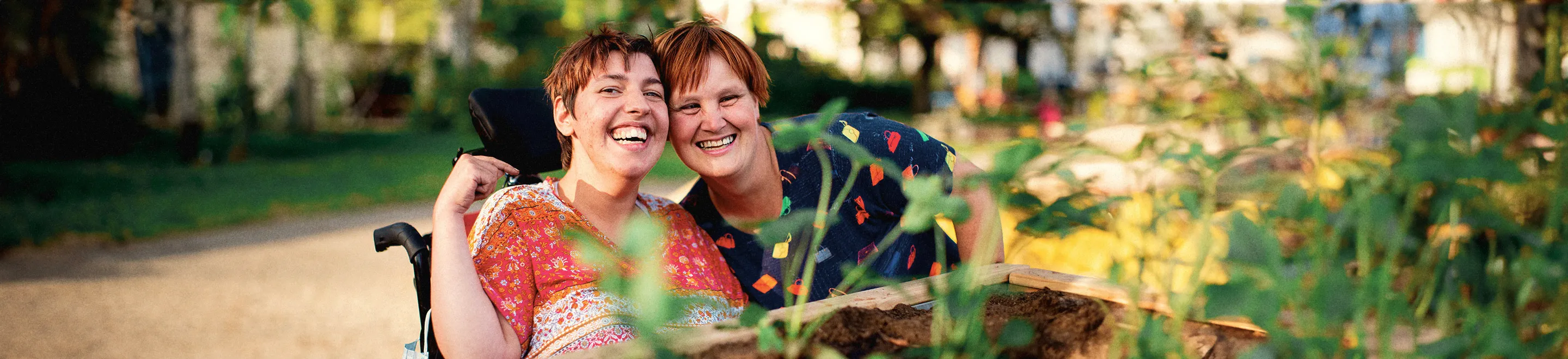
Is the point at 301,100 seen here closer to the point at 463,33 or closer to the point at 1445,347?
the point at 463,33

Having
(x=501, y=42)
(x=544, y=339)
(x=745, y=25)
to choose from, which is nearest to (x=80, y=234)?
(x=745, y=25)

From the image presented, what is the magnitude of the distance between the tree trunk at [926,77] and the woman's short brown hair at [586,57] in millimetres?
18317

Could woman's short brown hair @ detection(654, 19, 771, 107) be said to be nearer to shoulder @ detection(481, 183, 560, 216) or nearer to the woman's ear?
the woman's ear

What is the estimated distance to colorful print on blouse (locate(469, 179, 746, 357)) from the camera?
1.76 meters

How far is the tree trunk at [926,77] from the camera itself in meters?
20.2

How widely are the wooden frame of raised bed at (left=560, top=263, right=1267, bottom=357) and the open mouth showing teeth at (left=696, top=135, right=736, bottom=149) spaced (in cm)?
50

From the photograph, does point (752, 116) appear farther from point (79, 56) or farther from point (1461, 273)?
point (79, 56)

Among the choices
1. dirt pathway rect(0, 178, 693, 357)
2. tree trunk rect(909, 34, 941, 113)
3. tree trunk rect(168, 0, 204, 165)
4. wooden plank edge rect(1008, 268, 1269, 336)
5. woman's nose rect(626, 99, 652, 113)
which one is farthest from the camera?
tree trunk rect(909, 34, 941, 113)

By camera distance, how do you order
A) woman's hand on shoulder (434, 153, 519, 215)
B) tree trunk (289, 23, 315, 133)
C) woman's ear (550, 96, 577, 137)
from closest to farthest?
woman's hand on shoulder (434, 153, 519, 215), woman's ear (550, 96, 577, 137), tree trunk (289, 23, 315, 133)

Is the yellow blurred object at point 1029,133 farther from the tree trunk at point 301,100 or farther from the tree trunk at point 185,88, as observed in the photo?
the tree trunk at point 301,100

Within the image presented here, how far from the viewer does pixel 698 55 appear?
194cm

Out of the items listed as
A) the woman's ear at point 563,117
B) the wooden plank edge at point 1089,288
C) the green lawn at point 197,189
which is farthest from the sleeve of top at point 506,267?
the green lawn at point 197,189

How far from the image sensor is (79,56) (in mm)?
13133

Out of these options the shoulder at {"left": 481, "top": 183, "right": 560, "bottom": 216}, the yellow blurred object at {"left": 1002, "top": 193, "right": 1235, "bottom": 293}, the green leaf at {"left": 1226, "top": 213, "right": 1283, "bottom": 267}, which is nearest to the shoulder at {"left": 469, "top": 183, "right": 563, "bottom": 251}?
the shoulder at {"left": 481, "top": 183, "right": 560, "bottom": 216}
